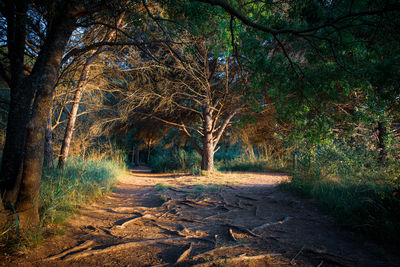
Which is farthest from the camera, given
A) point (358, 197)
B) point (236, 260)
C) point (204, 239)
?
point (358, 197)

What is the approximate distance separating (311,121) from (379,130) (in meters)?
4.02

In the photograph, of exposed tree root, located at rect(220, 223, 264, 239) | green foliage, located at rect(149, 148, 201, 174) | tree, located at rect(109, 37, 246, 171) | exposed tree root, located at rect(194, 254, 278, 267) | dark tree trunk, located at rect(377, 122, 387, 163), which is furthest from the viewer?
green foliage, located at rect(149, 148, 201, 174)

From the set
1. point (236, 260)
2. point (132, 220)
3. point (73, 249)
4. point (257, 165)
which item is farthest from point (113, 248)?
point (257, 165)

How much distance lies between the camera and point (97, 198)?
5.01 m

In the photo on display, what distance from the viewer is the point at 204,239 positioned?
114 inches

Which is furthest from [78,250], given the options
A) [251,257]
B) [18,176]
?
A: [251,257]

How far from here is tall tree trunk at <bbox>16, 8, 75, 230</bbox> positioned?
2645 millimetres

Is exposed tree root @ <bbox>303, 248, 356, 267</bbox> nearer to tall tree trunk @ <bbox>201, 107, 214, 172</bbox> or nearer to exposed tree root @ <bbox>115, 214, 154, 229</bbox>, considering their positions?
exposed tree root @ <bbox>115, 214, 154, 229</bbox>

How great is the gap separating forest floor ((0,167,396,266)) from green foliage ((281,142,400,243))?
0.28m

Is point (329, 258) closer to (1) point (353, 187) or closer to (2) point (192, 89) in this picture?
(1) point (353, 187)

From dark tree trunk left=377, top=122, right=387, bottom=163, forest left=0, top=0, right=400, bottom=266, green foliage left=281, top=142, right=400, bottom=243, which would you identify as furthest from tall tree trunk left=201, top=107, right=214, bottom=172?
dark tree trunk left=377, top=122, right=387, bottom=163

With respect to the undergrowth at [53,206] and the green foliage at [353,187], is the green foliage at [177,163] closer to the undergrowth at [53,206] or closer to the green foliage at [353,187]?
the undergrowth at [53,206]

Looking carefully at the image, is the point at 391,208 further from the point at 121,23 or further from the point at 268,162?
the point at 268,162

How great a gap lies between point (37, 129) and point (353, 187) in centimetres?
558
